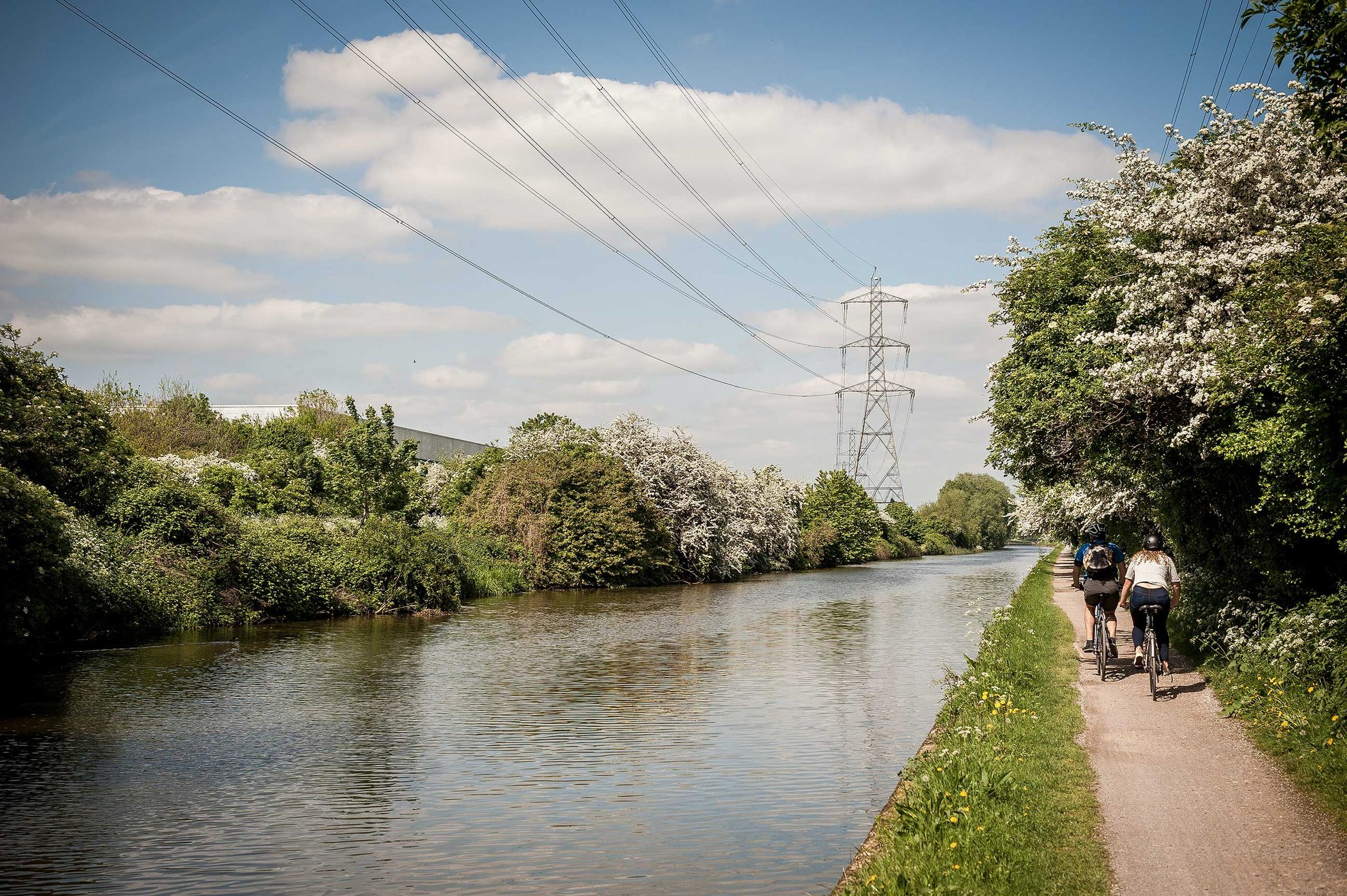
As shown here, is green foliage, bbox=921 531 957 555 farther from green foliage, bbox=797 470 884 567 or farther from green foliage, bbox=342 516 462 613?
green foliage, bbox=342 516 462 613

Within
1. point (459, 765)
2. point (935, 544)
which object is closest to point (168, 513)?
point (459, 765)

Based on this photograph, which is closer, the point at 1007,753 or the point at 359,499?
the point at 1007,753

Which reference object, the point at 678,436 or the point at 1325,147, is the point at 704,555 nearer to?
the point at 678,436

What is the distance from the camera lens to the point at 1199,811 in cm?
749

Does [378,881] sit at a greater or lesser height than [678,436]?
lesser

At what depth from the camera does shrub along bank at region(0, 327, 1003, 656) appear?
23.0 metres

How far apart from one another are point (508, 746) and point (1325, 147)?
1007cm

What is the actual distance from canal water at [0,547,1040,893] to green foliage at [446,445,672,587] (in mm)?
21639

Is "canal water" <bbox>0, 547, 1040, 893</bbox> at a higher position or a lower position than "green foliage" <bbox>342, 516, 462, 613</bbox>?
lower

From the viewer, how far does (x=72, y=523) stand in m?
23.4

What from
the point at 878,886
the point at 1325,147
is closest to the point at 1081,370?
the point at 1325,147

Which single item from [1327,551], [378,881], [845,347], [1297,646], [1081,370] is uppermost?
[845,347]

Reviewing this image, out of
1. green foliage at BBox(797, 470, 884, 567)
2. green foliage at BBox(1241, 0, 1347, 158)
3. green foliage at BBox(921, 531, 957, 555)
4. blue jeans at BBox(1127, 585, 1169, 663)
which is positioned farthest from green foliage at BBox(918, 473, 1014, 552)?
green foliage at BBox(1241, 0, 1347, 158)

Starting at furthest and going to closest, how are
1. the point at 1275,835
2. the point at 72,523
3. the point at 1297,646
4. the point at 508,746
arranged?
the point at 72,523 < the point at 508,746 < the point at 1297,646 < the point at 1275,835
